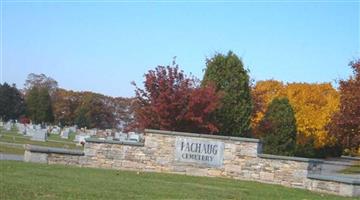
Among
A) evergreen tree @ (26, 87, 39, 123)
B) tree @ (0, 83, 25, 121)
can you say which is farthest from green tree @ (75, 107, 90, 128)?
tree @ (0, 83, 25, 121)

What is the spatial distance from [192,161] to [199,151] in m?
0.45

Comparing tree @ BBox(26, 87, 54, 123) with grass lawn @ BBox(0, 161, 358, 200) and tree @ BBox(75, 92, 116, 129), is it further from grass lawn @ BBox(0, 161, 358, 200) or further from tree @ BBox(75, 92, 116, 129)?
grass lawn @ BBox(0, 161, 358, 200)

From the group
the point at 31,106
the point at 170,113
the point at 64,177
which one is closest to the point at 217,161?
the point at 170,113

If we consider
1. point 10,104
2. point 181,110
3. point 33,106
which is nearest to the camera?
point 181,110

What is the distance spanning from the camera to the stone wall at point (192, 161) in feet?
65.4

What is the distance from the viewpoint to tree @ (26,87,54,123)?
322ft

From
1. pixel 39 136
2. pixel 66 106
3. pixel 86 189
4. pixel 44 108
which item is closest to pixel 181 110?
pixel 86 189

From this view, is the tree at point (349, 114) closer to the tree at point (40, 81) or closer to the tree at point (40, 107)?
the tree at point (40, 107)

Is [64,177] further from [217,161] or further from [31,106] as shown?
[31,106]

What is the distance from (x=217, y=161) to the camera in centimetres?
2070

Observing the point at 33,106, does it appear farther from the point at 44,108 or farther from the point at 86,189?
the point at 86,189

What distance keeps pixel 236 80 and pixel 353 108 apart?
343 inches

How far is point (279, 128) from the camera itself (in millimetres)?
35812

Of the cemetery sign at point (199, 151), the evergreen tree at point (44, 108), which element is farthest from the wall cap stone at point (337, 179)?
the evergreen tree at point (44, 108)
